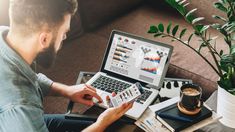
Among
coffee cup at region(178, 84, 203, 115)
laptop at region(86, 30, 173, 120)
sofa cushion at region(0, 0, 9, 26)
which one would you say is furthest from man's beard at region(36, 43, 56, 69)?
sofa cushion at region(0, 0, 9, 26)

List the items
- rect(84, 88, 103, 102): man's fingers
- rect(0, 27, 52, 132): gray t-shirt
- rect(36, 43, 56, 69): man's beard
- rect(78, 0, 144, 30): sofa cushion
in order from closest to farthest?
1. rect(0, 27, 52, 132): gray t-shirt
2. rect(36, 43, 56, 69): man's beard
3. rect(84, 88, 103, 102): man's fingers
4. rect(78, 0, 144, 30): sofa cushion

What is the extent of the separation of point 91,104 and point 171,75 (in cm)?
55

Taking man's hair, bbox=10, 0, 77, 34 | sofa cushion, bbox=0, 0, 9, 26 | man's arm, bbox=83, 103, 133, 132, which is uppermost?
man's hair, bbox=10, 0, 77, 34

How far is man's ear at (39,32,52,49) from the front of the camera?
4.18 feet

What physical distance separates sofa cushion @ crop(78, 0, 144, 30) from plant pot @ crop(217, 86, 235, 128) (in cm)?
106

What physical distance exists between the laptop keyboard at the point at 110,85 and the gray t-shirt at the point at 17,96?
362 mm

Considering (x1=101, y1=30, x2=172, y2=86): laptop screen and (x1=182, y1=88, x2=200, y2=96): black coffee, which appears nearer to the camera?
(x1=182, y1=88, x2=200, y2=96): black coffee

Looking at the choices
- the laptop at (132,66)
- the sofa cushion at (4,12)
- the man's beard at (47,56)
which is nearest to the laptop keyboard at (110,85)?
the laptop at (132,66)

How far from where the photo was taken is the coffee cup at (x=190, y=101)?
131cm

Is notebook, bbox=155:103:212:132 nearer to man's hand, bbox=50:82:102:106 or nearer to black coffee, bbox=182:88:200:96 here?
black coffee, bbox=182:88:200:96

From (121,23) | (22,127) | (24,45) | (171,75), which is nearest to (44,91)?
(24,45)

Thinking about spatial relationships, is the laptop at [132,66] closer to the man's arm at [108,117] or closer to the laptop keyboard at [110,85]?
the laptop keyboard at [110,85]

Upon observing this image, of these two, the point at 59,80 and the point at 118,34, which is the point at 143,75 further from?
the point at 59,80

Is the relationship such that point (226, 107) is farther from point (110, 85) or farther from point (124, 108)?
point (110, 85)
